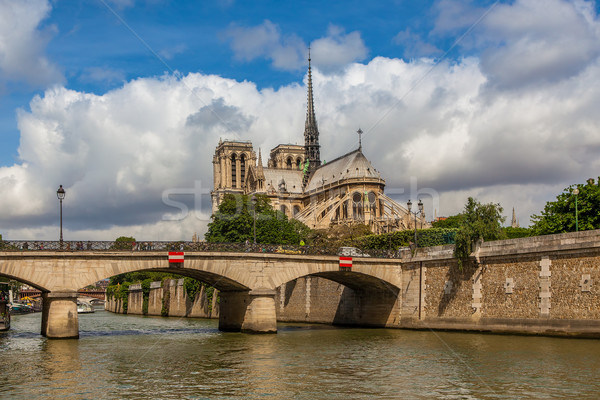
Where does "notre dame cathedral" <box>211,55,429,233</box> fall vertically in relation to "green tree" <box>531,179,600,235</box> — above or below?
above

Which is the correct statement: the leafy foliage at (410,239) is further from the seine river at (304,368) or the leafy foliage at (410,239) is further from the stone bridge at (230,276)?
the seine river at (304,368)

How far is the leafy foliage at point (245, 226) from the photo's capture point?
230ft

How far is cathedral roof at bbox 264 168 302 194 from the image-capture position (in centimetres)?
14850

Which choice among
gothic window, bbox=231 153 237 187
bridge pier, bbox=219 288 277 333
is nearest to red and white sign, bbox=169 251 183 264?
bridge pier, bbox=219 288 277 333

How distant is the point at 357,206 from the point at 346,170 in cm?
1130

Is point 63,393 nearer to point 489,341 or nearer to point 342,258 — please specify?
point 489,341

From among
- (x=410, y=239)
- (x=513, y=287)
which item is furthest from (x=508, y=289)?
(x=410, y=239)

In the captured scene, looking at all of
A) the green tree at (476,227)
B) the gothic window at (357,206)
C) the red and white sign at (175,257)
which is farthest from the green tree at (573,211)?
the gothic window at (357,206)

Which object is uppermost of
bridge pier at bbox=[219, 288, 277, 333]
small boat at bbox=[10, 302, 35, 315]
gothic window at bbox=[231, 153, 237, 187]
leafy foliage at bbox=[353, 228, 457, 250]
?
gothic window at bbox=[231, 153, 237, 187]

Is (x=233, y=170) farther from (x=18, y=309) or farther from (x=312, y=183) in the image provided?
(x=18, y=309)

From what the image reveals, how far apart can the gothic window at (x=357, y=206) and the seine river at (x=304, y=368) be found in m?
70.0

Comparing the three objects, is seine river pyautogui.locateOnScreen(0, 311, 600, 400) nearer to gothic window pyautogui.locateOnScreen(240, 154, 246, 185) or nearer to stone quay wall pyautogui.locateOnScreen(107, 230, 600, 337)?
stone quay wall pyautogui.locateOnScreen(107, 230, 600, 337)

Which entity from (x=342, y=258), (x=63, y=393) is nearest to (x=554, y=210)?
(x=342, y=258)

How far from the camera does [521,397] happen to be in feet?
67.9
